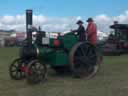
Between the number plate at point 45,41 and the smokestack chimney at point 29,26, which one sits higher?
the smokestack chimney at point 29,26

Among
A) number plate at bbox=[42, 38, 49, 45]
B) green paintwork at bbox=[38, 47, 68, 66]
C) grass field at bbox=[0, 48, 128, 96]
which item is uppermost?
number plate at bbox=[42, 38, 49, 45]

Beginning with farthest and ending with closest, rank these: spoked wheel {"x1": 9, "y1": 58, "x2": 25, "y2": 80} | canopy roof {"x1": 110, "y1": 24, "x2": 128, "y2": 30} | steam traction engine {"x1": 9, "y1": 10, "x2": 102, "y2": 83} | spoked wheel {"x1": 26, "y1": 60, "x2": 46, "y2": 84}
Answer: canopy roof {"x1": 110, "y1": 24, "x2": 128, "y2": 30} < spoked wheel {"x1": 9, "y1": 58, "x2": 25, "y2": 80} < steam traction engine {"x1": 9, "y1": 10, "x2": 102, "y2": 83} < spoked wheel {"x1": 26, "y1": 60, "x2": 46, "y2": 84}

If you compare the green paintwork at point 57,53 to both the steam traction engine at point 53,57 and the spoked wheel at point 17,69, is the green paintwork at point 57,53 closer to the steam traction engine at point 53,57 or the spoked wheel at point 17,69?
the steam traction engine at point 53,57

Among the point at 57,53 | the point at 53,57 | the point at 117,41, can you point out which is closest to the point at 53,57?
the point at 53,57

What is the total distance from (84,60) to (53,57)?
40.6 inches

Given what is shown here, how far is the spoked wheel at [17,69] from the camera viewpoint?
10078 millimetres

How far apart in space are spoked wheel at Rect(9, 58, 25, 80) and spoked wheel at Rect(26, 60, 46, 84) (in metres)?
0.70

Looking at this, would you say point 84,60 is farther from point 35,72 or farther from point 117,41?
point 117,41

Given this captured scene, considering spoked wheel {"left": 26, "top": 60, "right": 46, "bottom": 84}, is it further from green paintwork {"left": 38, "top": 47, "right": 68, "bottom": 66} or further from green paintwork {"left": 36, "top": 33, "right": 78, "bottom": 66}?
green paintwork {"left": 38, "top": 47, "right": 68, "bottom": 66}

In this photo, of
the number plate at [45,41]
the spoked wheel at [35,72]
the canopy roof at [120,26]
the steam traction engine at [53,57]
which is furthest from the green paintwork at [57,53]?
the canopy roof at [120,26]

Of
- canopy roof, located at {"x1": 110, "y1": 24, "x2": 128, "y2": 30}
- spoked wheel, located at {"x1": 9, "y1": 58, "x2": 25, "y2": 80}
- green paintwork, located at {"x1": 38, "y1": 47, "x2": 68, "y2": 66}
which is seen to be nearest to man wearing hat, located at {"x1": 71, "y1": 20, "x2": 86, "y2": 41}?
green paintwork, located at {"x1": 38, "y1": 47, "x2": 68, "y2": 66}

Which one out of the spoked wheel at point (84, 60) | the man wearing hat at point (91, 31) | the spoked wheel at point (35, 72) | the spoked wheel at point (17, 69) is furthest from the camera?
the man wearing hat at point (91, 31)

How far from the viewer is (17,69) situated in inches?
398

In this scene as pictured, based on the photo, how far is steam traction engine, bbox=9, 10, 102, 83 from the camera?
9578 millimetres
